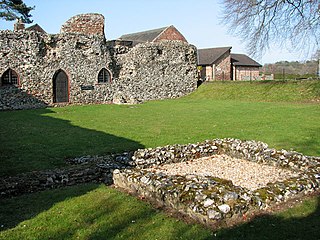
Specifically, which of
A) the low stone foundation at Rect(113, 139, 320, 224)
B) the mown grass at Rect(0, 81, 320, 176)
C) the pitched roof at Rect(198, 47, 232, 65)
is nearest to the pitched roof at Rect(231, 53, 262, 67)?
the pitched roof at Rect(198, 47, 232, 65)

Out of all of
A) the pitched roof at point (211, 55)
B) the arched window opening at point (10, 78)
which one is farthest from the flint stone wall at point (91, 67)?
the pitched roof at point (211, 55)

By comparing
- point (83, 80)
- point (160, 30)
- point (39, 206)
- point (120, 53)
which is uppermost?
point (160, 30)

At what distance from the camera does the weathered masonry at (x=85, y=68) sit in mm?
22516

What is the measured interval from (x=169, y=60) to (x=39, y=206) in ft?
81.5

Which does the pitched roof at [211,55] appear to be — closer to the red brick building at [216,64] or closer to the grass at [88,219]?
the red brick building at [216,64]

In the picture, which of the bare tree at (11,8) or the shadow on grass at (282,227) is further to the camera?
the bare tree at (11,8)

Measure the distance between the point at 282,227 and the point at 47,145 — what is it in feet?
24.3

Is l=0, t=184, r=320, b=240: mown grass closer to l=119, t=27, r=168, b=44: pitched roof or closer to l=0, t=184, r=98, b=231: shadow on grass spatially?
l=0, t=184, r=98, b=231: shadow on grass

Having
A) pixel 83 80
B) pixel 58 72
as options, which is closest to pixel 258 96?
pixel 83 80

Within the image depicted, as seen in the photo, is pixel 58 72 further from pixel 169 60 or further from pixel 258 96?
pixel 258 96

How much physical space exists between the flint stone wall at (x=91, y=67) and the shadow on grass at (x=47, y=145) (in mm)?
9210

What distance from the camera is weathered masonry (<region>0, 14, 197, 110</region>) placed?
22516mm

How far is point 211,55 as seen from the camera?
154 ft

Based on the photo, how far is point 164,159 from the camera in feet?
27.9
